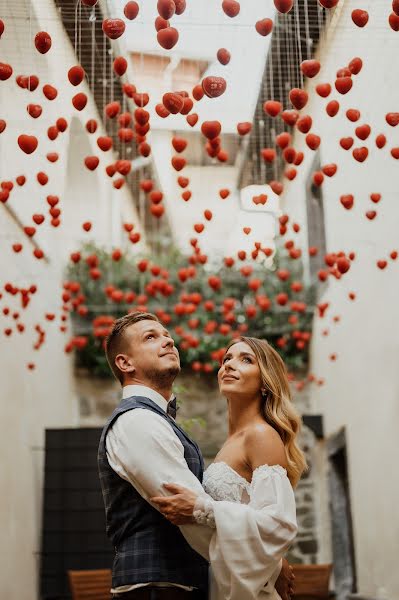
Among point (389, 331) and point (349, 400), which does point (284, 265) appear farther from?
point (389, 331)

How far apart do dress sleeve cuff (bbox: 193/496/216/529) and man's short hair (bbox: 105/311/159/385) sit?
2.02ft

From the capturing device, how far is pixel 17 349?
7008 millimetres

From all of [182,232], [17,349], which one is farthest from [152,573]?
[182,232]

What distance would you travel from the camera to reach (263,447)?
2.64 metres

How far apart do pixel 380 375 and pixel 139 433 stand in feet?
14.3

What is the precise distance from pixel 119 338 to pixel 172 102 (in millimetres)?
1266

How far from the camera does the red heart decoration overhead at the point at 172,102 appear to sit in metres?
3.41

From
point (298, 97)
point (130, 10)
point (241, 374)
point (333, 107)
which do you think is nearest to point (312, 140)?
point (333, 107)

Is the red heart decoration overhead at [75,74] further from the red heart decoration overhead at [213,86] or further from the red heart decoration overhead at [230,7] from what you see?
the red heart decoration overhead at [230,7]

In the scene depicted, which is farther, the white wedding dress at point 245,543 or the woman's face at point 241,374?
the woman's face at point 241,374

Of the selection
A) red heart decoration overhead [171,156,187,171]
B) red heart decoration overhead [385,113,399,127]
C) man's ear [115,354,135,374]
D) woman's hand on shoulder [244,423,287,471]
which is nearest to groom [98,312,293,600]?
man's ear [115,354,135,374]

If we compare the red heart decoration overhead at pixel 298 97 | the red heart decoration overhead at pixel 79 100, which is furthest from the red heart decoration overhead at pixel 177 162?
the red heart decoration overhead at pixel 298 97

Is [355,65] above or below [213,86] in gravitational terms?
above

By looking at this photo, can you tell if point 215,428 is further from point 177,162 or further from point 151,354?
point 151,354
